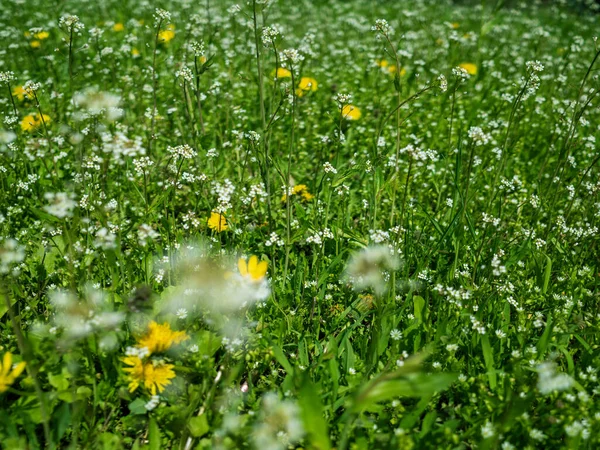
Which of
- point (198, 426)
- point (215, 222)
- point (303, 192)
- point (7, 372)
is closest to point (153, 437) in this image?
point (198, 426)

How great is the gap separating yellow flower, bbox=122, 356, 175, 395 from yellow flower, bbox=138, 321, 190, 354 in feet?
0.17

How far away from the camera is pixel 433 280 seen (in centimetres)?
246

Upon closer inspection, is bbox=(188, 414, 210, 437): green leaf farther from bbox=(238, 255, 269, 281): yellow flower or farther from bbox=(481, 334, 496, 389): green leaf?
bbox=(481, 334, 496, 389): green leaf

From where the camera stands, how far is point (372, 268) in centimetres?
194

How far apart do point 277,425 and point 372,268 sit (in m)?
0.68

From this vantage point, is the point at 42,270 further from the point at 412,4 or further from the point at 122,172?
the point at 412,4

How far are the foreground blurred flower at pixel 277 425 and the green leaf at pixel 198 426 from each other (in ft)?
0.56

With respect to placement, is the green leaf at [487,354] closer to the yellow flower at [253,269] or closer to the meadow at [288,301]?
the meadow at [288,301]

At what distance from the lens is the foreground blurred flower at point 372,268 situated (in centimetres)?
195

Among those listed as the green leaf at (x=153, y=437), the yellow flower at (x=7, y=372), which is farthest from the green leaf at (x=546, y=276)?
the yellow flower at (x=7, y=372)

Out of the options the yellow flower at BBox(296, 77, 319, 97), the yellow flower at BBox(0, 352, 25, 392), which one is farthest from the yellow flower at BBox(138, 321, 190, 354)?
the yellow flower at BBox(296, 77, 319, 97)

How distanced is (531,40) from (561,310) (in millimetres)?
5437

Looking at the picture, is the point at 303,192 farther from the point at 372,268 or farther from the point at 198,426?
the point at 198,426

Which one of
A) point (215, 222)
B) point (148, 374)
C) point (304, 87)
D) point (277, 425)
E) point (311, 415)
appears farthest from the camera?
point (304, 87)
